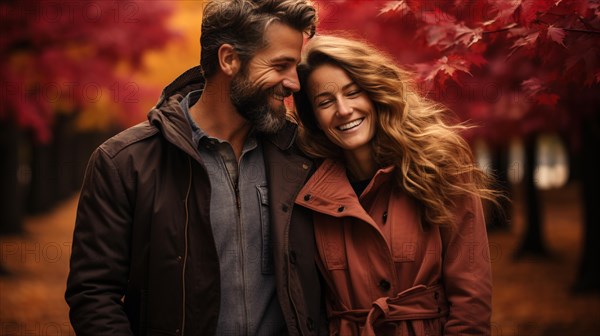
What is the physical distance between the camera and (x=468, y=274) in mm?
3270

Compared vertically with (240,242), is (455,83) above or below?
above

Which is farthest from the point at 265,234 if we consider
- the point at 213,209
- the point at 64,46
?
the point at 64,46

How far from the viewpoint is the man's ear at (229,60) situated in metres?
3.52

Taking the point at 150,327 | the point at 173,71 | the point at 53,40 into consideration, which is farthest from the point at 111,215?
the point at 173,71

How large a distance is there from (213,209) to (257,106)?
615mm

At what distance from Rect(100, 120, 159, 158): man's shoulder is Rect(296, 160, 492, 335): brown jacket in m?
0.85

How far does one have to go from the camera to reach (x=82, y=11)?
9.85 meters

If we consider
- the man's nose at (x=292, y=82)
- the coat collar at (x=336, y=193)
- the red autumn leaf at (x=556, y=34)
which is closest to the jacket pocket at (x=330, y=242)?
the coat collar at (x=336, y=193)

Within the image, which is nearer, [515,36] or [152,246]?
[152,246]

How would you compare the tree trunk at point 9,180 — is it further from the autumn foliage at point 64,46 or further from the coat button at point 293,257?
the coat button at point 293,257

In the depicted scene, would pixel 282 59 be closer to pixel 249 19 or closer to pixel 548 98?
pixel 249 19

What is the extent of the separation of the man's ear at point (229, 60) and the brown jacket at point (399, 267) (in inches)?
31.6

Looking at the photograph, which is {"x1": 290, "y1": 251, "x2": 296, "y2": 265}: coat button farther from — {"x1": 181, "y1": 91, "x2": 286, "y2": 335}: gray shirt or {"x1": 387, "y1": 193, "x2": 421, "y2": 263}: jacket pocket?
{"x1": 387, "y1": 193, "x2": 421, "y2": 263}: jacket pocket

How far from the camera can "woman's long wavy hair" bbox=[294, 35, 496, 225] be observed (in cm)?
336
